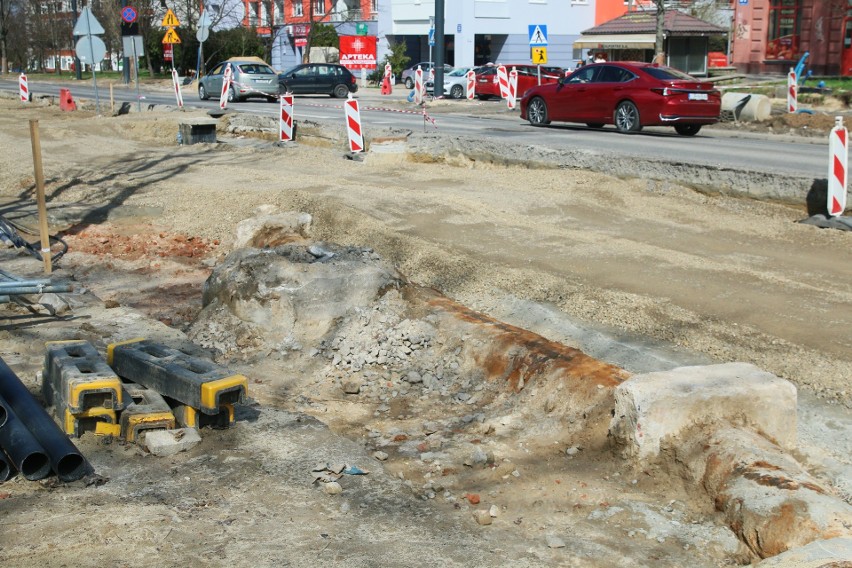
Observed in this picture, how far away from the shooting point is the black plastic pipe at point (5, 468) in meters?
5.03

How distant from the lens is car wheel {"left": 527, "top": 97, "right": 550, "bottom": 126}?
23.5 m

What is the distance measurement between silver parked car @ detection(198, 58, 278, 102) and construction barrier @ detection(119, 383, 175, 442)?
30103 mm

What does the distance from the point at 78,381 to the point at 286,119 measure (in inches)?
598

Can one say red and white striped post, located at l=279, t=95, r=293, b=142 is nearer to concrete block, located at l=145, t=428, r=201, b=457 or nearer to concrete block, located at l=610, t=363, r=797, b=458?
concrete block, located at l=145, t=428, r=201, b=457

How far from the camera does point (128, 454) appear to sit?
555cm

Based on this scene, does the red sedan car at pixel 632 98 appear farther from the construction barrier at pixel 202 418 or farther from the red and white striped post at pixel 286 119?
the construction barrier at pixel 202 418

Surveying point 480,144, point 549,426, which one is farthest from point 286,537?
point 480,144

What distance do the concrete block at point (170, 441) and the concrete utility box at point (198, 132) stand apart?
16.0 metres

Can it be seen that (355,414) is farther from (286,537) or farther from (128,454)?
(286,537)

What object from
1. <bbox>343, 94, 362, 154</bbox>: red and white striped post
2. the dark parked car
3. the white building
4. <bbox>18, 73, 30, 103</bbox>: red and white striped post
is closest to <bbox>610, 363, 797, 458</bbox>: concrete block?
<bbox>343, 94, 362, 154</bbox>: red and white striped post

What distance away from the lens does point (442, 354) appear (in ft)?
25.2

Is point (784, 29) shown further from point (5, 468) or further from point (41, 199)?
point (5, 468)

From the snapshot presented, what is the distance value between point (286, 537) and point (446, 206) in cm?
856

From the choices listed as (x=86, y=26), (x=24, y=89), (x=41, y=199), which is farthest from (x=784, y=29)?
(x=41, y=199)
